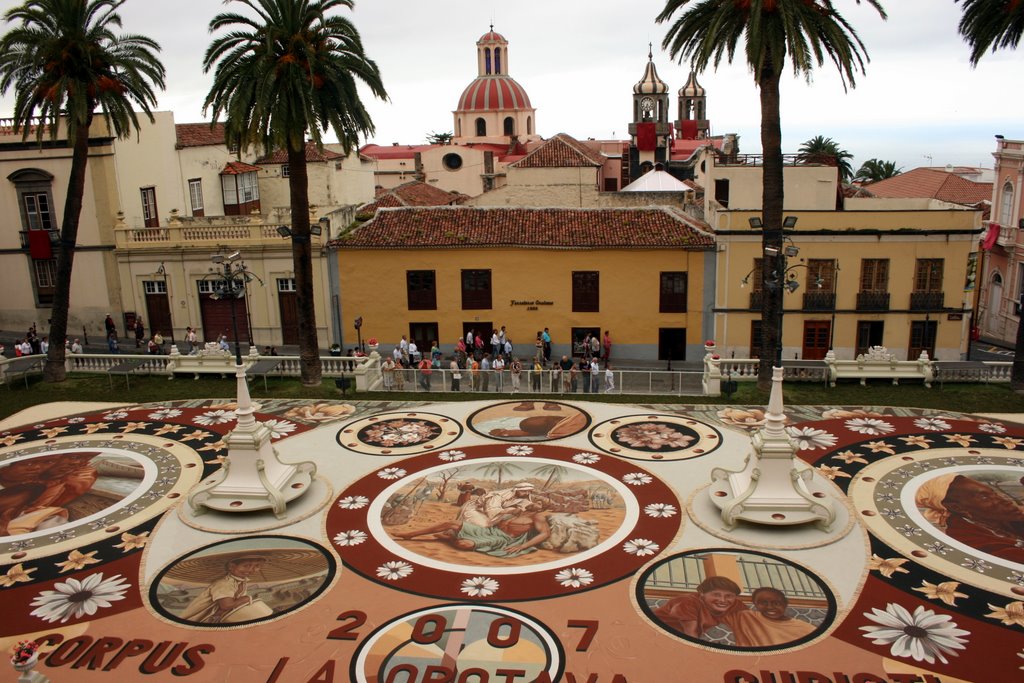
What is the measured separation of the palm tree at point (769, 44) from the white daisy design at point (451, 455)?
1037 cm

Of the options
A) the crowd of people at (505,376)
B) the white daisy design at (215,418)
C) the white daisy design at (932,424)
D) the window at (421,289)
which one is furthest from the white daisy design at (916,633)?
the window at (421,289)

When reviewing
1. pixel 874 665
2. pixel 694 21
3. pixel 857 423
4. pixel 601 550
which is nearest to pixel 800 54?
pixel 694 21

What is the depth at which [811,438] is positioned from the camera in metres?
23.3

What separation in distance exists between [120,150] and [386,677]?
109 feet

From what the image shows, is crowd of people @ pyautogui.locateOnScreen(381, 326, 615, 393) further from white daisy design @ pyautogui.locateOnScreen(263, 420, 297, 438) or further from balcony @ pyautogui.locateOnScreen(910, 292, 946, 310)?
balcony @ pyautogui.locateOnScreen(910, 292, 946, 310)

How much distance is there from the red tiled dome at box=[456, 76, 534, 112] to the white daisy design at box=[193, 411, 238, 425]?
64055 millimetres

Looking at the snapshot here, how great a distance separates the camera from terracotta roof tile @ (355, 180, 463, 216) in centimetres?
4367

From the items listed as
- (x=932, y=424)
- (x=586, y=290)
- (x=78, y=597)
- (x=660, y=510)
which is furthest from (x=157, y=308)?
(x=932, y=424)

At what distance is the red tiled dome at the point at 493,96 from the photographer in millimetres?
84125

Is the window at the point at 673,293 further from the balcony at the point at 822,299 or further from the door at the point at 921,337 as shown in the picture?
the door at the point at 921,337

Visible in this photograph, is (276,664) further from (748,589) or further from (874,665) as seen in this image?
(874,665)

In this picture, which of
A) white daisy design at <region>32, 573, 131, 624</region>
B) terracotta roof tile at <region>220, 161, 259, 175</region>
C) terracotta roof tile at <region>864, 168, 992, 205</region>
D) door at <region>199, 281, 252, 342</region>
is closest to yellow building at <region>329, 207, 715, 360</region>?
door at <region>199, 281, 252, 342</region>

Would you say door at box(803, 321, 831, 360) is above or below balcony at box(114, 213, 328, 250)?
below

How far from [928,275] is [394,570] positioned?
27.9 meters
